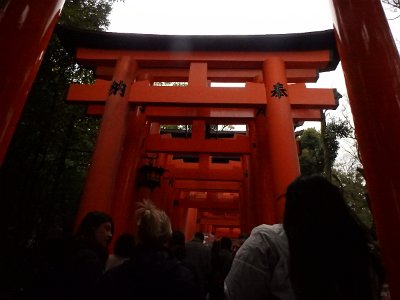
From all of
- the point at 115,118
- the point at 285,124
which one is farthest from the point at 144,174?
the point at 285,124

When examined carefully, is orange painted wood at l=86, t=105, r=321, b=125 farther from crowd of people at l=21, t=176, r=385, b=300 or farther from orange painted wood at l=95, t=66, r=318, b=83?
crowd of people at l=21, t=176, r=385, b=300

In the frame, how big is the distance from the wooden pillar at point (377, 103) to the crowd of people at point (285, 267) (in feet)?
3.67

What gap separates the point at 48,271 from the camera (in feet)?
6.38

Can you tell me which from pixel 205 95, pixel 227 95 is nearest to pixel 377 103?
pixel 227 95

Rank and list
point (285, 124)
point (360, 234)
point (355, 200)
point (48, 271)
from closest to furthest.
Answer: point (360, 234), point (48, 271), point (285, 124), point (355, 200)

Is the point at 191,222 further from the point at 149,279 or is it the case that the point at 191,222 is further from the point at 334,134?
the point at 149,279

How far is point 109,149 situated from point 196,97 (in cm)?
223

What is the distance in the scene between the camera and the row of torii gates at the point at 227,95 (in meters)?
2.57

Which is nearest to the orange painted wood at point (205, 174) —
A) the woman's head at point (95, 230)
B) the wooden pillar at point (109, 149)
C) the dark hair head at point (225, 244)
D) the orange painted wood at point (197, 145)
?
the orange painted wood at point (197, 145)

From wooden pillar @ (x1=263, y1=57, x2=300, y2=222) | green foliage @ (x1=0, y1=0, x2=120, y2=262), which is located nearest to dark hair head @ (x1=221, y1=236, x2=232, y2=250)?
wooden pillar @ (x1=263, y1=57, x2=300, y2=222)

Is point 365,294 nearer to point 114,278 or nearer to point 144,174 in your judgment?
point 114,278

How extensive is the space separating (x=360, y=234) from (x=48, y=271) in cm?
197

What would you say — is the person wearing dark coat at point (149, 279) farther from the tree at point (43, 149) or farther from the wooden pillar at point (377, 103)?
→ the tree at point (43, 149)

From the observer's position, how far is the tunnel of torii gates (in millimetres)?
6000
